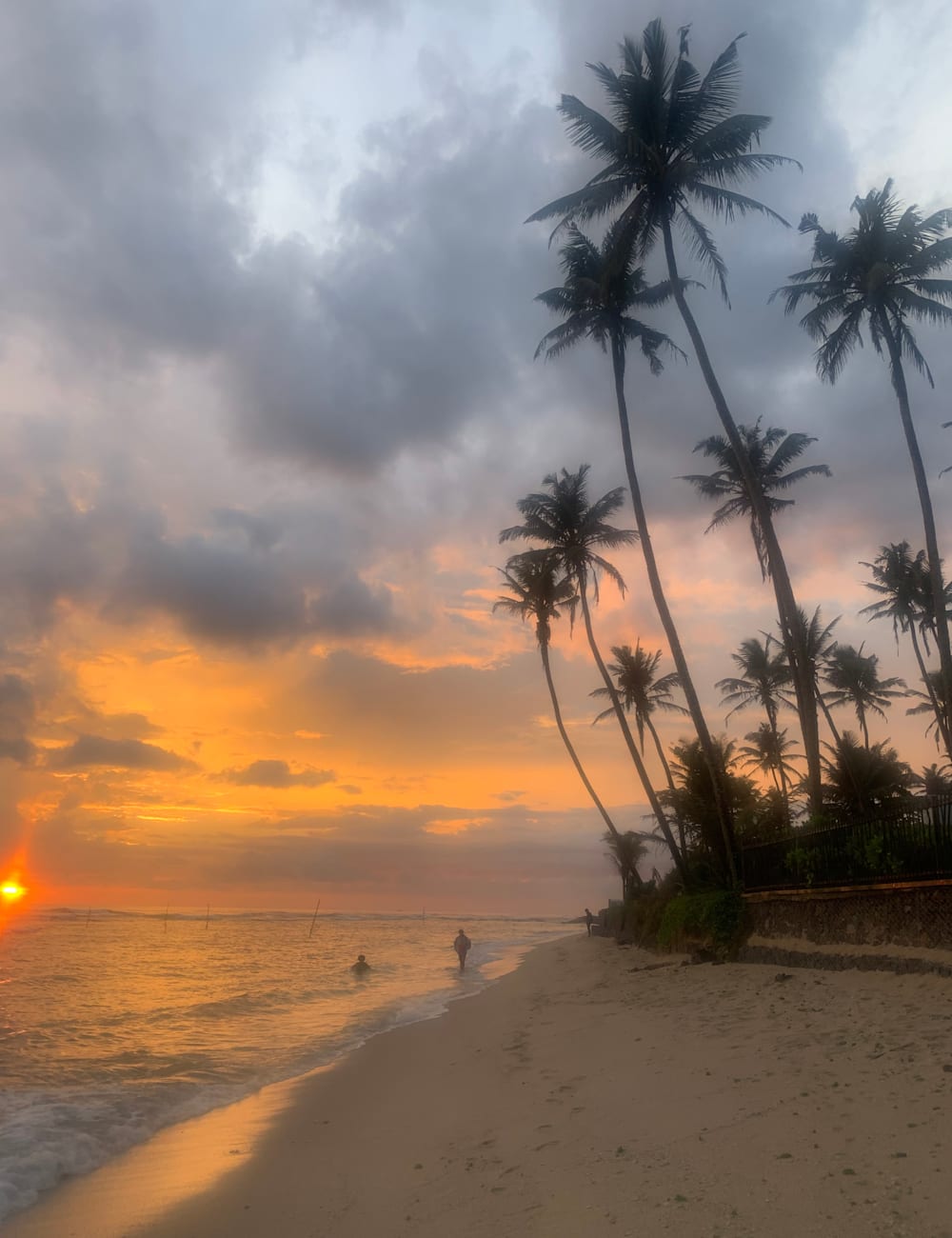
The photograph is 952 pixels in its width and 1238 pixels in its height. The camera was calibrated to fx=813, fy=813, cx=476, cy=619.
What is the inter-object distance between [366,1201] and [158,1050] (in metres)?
11.1

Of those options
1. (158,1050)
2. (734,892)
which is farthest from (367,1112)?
(734,892)

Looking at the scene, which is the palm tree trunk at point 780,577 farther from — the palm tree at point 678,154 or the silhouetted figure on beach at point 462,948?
the silhouetted figure on beach at point 462,948

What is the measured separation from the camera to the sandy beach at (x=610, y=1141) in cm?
445

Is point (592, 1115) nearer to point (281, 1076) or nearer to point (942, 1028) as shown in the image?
point (942, 1028)

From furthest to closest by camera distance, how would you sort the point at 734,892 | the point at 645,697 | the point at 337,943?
the point at 337,943, the point at 645,697, the point at 734,892

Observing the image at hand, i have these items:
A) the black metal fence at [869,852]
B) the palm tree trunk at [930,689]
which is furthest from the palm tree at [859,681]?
the black metal fence at [869,852]

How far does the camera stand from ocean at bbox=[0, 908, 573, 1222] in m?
9.36

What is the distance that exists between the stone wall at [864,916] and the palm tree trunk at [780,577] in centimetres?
380

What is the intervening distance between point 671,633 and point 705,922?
6963mm

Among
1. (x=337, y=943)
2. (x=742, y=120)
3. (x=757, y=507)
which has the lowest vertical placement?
(x=337, y=943)

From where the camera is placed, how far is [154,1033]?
1688 cm

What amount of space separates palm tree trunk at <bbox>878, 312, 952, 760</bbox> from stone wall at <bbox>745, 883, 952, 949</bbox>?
849 centimetres

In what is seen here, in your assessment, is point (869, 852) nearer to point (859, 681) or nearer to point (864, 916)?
point (864, 916)

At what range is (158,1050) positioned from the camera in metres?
14.8
